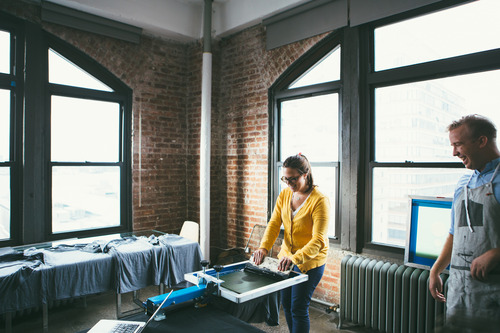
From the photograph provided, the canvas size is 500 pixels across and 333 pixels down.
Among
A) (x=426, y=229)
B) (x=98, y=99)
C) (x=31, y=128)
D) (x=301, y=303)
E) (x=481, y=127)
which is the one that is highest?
(x=98, y=99)

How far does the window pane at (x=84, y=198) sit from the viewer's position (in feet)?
14.8

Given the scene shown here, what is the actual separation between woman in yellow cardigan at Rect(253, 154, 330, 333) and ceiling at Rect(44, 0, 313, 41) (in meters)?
2.56

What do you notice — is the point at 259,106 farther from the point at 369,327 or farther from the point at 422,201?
the point at 369,327

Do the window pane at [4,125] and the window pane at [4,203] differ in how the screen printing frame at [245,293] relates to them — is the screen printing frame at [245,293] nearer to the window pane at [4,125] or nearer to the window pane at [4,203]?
the window pane at [4,203]

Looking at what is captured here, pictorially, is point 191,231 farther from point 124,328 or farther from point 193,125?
point 124,328

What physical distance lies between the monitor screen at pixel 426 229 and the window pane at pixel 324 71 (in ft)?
5.79

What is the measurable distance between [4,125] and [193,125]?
8.12ft

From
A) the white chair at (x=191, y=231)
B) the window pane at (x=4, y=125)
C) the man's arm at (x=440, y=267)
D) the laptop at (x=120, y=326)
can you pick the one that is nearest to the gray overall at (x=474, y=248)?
the man's arm at (x=440, y=267)

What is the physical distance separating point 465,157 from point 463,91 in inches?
54.5

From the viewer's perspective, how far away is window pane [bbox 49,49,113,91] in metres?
4.42

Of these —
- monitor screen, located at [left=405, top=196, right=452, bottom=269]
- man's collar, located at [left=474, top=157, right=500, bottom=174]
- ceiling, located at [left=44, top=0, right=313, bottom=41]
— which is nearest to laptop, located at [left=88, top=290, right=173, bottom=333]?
man's collar, located at [left=474, top=157, right=500, bottom=174]

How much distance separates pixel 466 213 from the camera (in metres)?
2.06

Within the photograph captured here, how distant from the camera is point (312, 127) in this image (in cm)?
442

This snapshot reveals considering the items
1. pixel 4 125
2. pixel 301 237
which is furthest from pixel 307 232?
pixel 4 125
